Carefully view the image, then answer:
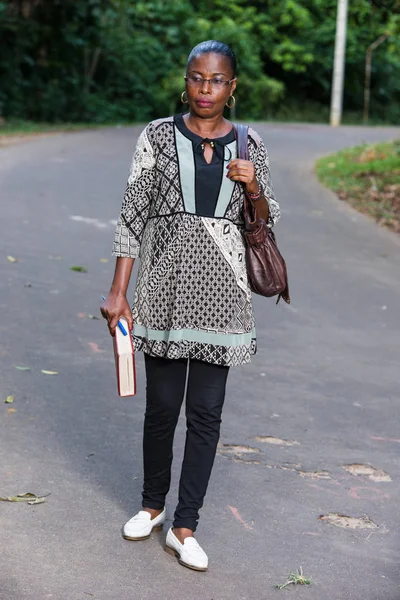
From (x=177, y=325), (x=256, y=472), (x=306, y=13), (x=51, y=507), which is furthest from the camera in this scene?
(x=306, y=13)

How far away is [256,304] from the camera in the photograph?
368 inches

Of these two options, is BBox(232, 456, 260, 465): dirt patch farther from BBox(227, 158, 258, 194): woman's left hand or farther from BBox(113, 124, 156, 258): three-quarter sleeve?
BBox(227, 158, 258, 194): woman's left hand

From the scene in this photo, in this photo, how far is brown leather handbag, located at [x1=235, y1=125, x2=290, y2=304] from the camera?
4.23m

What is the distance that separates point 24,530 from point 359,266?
23.5 ft

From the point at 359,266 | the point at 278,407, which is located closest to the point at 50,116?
the point at 359,266

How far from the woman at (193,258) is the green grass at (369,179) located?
9.61m

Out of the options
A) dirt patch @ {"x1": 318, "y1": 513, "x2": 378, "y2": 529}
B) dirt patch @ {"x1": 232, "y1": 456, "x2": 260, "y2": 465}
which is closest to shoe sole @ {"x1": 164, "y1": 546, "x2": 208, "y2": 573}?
dirt patch @ {"x1": 318, "y1": 513, "x2": 378, "y2": 529}

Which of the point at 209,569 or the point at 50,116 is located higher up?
the point at 50,116

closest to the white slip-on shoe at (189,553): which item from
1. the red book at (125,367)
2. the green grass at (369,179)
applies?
the red book at (125,367)

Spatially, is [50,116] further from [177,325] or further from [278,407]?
[177,325]

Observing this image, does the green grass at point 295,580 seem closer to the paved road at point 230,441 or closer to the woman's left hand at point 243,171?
the paved road at point 230,441

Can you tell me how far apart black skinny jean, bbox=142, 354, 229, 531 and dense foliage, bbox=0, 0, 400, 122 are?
15179 mm

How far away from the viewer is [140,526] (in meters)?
4.47

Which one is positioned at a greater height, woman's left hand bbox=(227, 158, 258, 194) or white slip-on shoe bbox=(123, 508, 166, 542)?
woman's left hand bbox=(227, 158, 258, 194)
